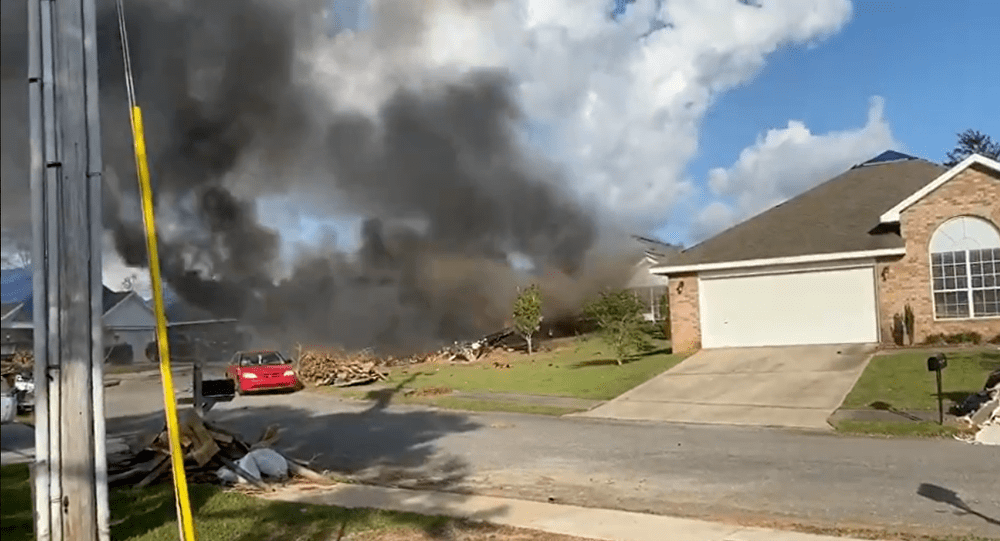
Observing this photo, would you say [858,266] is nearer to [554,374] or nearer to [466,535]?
[554,374]

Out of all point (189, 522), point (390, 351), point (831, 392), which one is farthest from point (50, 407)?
point (390, 351)

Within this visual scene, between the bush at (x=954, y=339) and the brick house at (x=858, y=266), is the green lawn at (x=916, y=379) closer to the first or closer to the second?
the bush at (x=954, y=339)

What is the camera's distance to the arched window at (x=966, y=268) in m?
19.1

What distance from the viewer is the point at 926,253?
19656mm

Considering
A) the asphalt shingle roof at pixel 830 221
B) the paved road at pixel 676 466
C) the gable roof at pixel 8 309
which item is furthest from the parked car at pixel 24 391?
the asphalt shingle roof at pixel 830 221

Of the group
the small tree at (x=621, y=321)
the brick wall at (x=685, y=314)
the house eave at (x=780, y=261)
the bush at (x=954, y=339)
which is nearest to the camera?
the bush at (x=954, y=339)

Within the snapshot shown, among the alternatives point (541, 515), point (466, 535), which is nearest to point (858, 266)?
point (541, 515)

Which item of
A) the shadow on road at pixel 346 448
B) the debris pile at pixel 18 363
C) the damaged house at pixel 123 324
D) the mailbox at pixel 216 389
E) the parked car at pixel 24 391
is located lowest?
the shadow on road at pixel 346 448

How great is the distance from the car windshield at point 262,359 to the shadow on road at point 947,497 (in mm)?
11834

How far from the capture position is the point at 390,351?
22.9m

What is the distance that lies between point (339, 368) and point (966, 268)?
14560mm

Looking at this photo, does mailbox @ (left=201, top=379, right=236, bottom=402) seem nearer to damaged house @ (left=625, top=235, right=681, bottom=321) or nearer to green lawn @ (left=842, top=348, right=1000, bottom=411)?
green lawn @ (left=842, top=348, right=1000, bottom=411)

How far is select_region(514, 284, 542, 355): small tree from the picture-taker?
26016 millimetres

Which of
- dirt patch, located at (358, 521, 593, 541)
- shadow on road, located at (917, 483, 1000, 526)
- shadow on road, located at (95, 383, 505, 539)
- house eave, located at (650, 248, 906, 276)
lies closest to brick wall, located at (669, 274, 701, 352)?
house eave, located at (650, 248, 906, 276)
